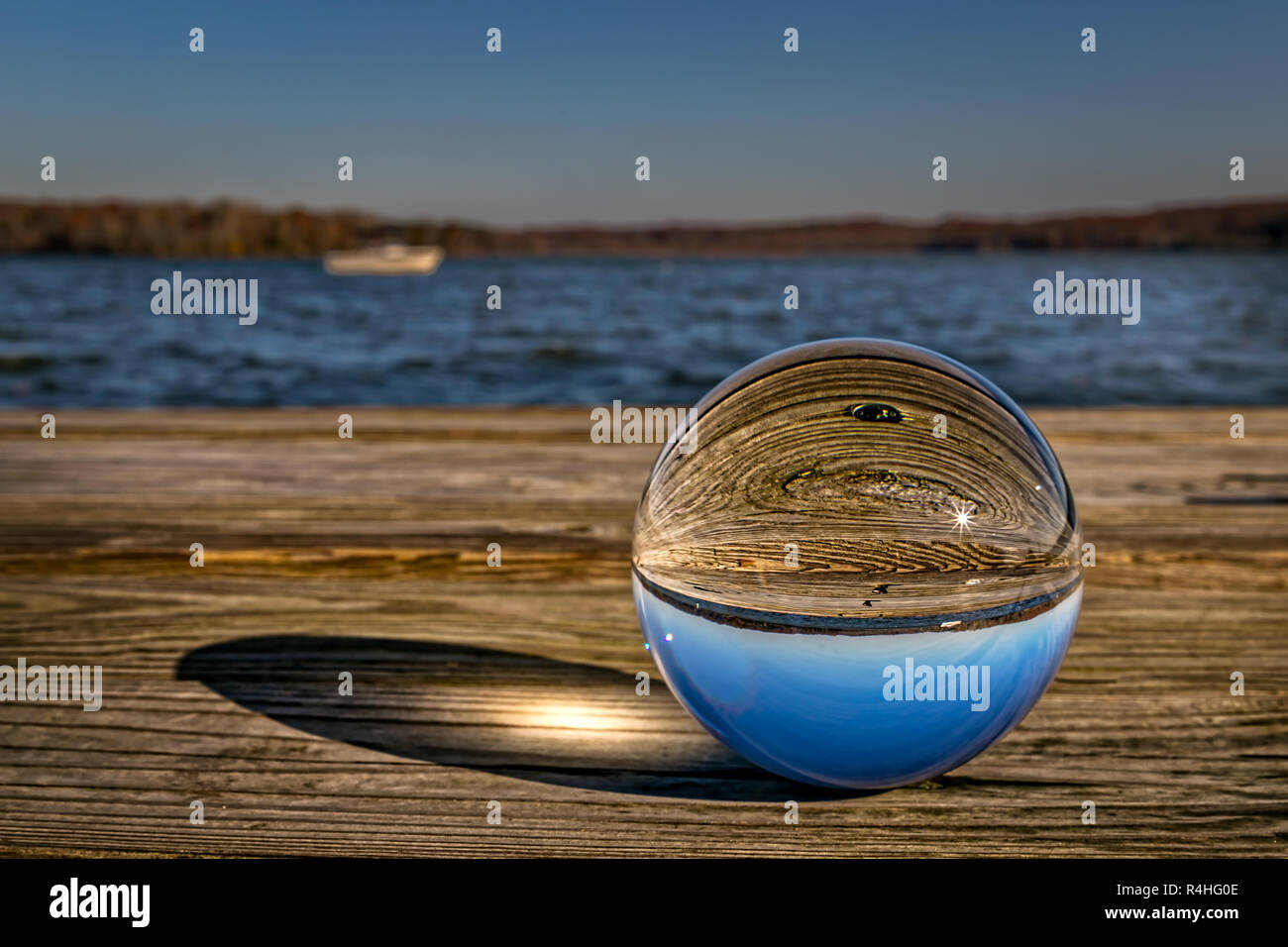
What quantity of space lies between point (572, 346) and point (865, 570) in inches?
1017

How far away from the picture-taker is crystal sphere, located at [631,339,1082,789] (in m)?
1.10

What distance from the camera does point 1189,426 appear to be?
362 cm

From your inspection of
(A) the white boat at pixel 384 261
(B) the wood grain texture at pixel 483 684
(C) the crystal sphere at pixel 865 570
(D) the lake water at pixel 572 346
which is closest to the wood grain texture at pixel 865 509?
(C) the crystal sphere at pixel 865 570

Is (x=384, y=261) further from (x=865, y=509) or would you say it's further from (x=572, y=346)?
(x=865, y=509)

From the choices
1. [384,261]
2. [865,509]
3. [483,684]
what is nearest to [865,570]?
[865,509]

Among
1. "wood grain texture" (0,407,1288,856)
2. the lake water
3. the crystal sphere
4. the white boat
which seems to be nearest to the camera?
the crystal sphere

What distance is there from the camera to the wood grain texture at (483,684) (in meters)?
1.21

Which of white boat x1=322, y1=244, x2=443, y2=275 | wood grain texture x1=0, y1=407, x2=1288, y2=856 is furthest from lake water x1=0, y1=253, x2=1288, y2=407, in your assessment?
white boat x1=322, y1=244, x2=443, y2=275

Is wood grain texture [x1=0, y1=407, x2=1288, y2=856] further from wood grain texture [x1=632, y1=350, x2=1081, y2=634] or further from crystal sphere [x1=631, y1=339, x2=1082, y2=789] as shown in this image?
wood grain texture [x1=632, y1=350, x2=1081, y2=634]

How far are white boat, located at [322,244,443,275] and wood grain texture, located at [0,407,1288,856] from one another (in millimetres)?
73267

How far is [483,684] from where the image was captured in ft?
5.45
